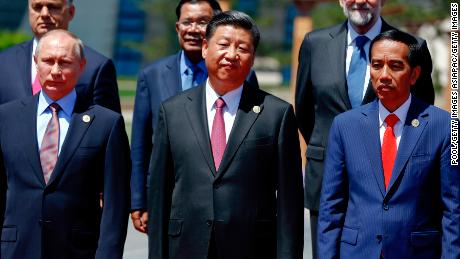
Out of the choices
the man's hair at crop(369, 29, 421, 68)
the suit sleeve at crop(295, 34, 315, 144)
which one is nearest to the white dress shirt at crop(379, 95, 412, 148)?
the man's hair at crop(369, 29, 421, 68)

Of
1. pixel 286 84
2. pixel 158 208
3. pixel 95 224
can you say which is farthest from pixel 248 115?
pixel 286 84

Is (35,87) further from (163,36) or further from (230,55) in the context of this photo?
(163,36)

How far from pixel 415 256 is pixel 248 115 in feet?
3.94

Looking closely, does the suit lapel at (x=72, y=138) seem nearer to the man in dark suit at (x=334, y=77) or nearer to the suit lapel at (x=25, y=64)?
the suit lapel at (x=25, y=64)

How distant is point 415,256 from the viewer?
550 centimetres

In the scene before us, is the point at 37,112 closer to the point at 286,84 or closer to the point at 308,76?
the point at 308,76

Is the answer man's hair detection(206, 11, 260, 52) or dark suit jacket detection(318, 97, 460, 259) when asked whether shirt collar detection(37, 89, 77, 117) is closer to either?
man's hair detection(206, 11, 260, 52)

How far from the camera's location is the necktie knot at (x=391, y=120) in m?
5.65

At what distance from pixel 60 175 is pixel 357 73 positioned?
6.64ft

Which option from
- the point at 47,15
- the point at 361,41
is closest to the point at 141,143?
the point at 47,15

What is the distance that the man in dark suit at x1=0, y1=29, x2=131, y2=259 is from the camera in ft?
18.9

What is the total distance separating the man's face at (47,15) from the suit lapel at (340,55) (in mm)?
1802

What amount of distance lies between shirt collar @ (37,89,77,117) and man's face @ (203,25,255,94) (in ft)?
2.77

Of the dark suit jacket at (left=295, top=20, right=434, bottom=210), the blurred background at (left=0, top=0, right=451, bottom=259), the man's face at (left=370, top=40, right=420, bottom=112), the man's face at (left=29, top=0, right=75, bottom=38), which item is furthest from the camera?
the blurred background at (left=0, top=0, right=451, bottom=259)
